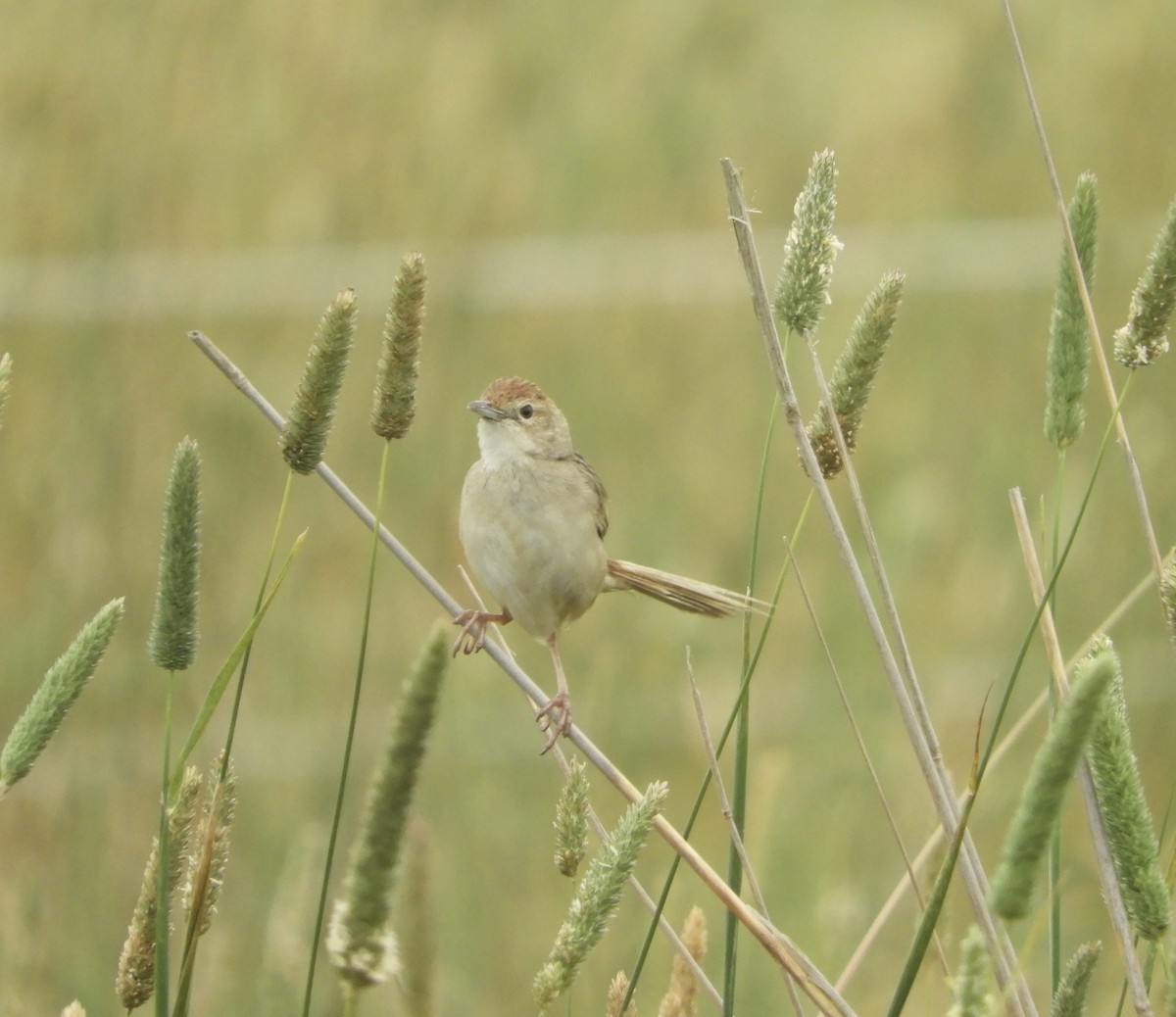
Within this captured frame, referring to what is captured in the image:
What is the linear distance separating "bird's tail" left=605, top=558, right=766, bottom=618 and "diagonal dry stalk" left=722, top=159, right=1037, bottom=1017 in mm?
1163

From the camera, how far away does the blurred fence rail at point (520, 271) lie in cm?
436

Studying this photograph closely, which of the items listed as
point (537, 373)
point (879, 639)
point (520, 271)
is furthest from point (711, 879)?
point (520, 271)

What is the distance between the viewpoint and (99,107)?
4129 mm

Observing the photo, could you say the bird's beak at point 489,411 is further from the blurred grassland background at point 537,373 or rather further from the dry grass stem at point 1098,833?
the dry grass stem at point 1098,833

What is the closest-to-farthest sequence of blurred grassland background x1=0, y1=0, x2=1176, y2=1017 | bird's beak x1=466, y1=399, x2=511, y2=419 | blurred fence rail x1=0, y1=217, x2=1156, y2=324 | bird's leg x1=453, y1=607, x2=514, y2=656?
bird's leg x1=453, y1=607, x2=514, y2=656
bird's beak x1=466, y1=399, x2=511, y2=419
blurred grassland background x1=0, y1=0, x2=1176, y2=1017
blurred fence rail x1=0, y1=217, x2=1156, y2=324

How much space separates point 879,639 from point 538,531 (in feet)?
4.58

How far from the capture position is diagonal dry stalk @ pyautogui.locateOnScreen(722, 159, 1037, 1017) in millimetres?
1433

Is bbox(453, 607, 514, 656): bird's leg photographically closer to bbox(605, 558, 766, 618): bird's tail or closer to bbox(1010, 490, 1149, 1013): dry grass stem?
bbox(605, 558, 766, 618): bird's tail

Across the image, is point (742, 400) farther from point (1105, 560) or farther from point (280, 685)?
point (280, 685)

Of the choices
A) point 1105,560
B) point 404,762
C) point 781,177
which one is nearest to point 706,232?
point 781,177

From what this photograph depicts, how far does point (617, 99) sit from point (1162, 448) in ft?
7.72

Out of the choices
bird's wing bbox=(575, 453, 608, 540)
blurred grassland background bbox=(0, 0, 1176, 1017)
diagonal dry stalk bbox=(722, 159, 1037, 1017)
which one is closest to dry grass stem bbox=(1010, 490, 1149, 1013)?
diagonal dry stalk bbox=(722, 159, 1037, 1017)

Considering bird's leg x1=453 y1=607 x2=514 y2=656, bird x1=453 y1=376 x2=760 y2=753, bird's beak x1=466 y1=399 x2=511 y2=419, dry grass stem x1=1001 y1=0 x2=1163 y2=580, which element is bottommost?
bird's leg x1=453 y1=607 x2=514 y2=656

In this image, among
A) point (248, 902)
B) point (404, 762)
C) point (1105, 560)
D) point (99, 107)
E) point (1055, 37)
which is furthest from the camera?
point (1055, 37)
